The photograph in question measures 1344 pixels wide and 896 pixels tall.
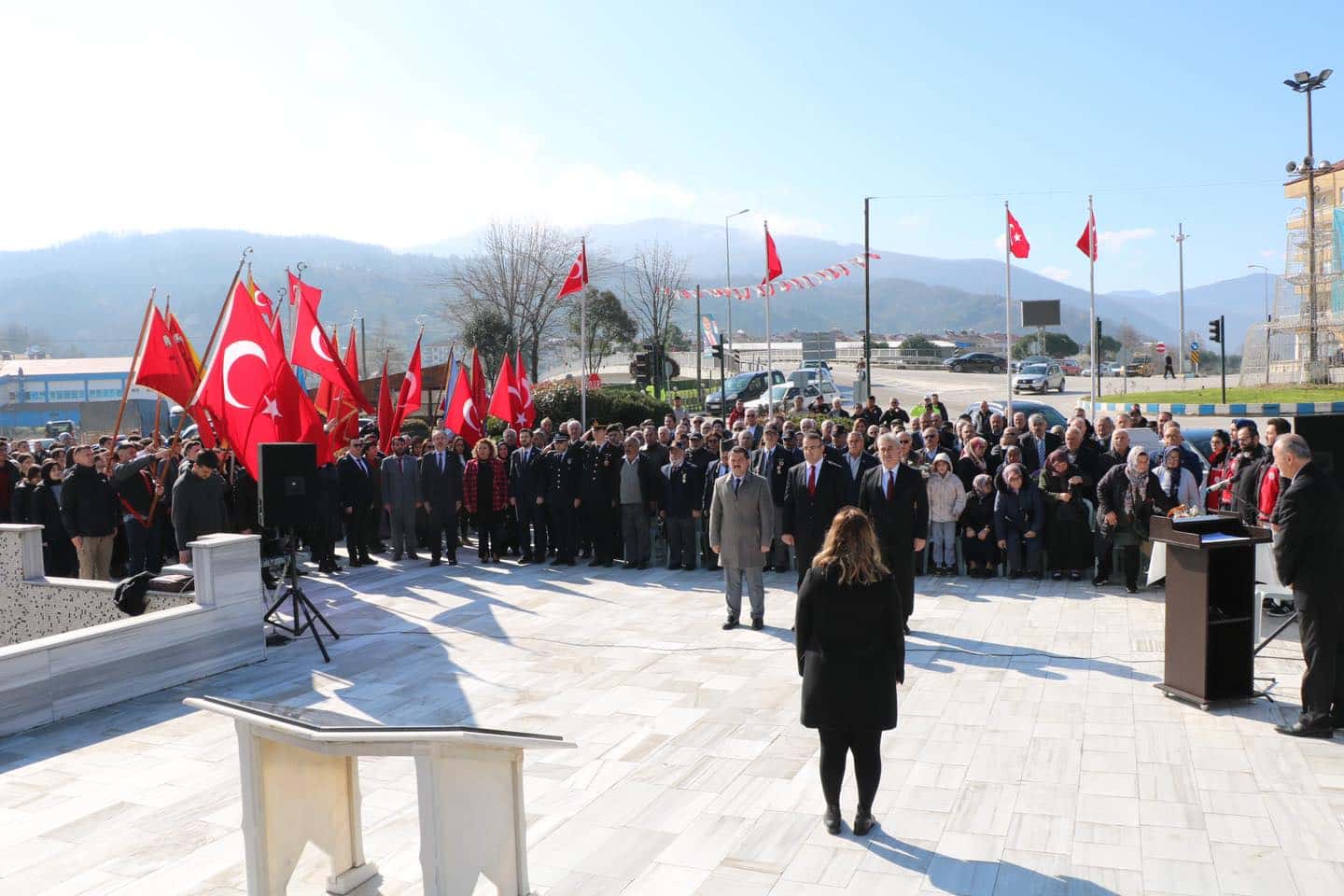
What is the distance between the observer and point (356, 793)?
529 centimetres

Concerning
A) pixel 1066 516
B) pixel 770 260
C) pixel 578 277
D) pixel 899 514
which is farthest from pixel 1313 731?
pixel 770 260

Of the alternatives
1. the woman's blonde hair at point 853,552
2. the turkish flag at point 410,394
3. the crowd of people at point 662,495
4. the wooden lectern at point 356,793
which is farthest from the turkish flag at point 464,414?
the woman's blonde hair at point 853,552

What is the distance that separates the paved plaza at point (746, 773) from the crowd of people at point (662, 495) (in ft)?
5.61

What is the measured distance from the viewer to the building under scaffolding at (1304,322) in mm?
38219

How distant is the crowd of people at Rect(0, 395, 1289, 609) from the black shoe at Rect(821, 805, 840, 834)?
4559 millimetres

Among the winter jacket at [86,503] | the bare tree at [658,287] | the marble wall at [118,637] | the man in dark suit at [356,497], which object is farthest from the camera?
the bare tree at [658,287]

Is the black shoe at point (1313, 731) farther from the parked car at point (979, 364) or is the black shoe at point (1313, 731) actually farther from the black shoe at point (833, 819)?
the parked car at point (979, 364)

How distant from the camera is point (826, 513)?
32.8 ft

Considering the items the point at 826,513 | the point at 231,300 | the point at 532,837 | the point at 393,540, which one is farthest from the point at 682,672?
the point at 393,540

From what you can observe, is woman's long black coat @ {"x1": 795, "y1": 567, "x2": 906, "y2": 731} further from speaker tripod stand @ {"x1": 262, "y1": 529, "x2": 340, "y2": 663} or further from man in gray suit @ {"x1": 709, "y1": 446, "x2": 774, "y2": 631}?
speaker tripod stand @ {"x1": 262, "y1": 529, "x2": 340, "y2": 663}

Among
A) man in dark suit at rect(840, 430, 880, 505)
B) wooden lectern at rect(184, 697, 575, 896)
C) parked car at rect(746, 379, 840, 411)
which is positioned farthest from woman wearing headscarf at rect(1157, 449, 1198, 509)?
parked car at rect(746, 379, 840, 411)

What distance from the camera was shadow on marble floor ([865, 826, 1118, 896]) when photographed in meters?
4.96

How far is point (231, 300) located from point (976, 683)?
8.98 metres

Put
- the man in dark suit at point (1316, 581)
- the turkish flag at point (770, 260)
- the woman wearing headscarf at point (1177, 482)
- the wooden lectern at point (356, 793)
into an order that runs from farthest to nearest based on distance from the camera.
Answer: the turkish flag at point (770, 260), the woman wearing headscarf at point (1177, 482), the man in dark suit at point (1316, 581), the wooden lectern at point (356, 793)
